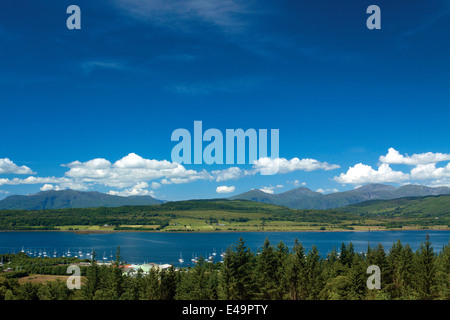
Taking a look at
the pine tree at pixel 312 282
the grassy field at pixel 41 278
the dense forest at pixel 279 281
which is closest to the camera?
the dense forest at pixel 279 281

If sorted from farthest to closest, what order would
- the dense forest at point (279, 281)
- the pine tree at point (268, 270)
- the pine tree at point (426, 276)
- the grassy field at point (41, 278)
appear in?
the grassy field at point (41, 278), the pine tree at point (426, 276), the pine tree at point (268, 270), the dense forest at point (279, 281)

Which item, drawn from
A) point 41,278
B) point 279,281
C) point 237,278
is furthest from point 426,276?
point 41,278

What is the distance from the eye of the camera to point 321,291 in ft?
91.3

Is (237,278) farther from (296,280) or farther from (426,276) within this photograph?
(426,276)

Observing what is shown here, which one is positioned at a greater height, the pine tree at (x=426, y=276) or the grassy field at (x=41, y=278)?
the pine tree at (x=426, y=276)

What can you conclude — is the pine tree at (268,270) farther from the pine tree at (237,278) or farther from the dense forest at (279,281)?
the pine tree at (237,278)

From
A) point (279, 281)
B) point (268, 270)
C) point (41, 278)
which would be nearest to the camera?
point (279, 281)

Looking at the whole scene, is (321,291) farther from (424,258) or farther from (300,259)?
(424,258)

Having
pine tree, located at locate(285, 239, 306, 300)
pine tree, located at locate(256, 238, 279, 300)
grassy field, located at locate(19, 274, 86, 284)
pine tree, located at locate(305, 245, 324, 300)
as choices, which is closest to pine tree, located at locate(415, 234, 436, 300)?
pine tree, located at locate(305, 245, 324, 300)

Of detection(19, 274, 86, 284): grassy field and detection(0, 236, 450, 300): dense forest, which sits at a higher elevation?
detection(0, 236, 450, 300): dense forest

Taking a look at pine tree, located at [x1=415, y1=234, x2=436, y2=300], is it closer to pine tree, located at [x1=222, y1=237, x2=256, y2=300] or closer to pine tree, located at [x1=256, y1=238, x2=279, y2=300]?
pine tree, located at [x1=256, y1=238, x2=279, y2=300]

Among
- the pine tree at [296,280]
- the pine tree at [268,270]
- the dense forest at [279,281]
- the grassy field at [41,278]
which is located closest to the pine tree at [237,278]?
the dense forest at [279,281]

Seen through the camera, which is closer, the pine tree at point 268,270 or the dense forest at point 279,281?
the dense forest at point 279,281

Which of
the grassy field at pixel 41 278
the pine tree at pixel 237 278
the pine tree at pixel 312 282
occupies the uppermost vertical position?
the pine tree at pixel 237 278
